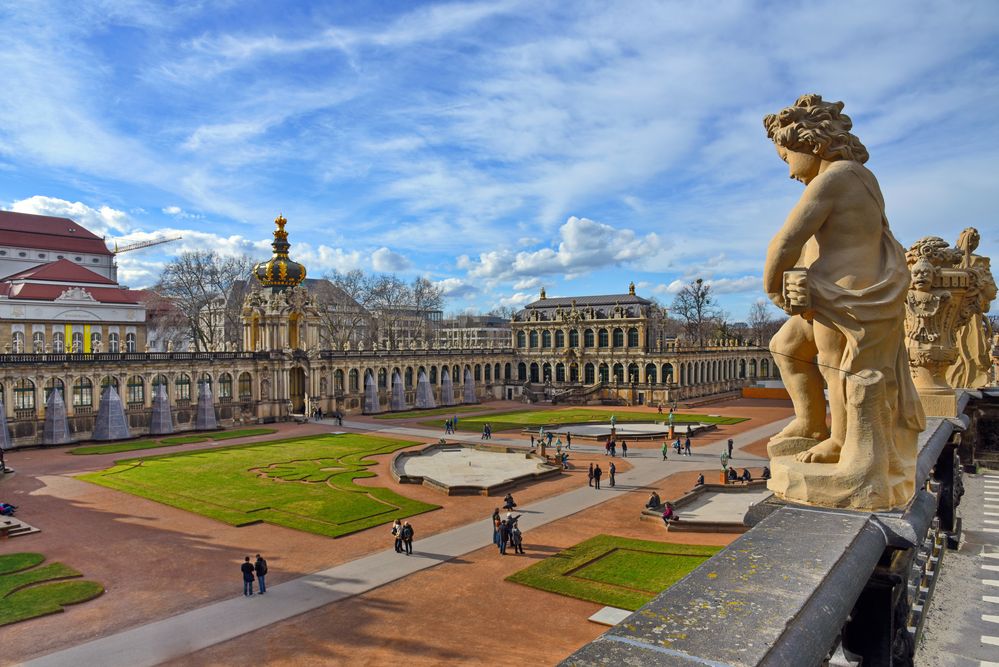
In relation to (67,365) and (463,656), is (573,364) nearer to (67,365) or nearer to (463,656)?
(67,365)

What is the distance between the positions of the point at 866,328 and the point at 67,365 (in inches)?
2050

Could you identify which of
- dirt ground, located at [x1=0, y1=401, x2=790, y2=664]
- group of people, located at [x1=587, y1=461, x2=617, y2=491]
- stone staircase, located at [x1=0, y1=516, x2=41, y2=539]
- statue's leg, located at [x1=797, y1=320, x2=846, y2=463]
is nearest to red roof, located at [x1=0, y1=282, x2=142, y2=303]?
dirt ground, located at [x1=0, y1=401, x2=790, y2=664]

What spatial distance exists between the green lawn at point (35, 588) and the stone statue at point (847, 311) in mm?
19283

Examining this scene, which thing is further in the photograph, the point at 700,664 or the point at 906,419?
the point at 906,419

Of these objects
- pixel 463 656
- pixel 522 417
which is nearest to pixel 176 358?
pixel 522 417

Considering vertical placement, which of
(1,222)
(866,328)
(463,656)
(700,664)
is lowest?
(463,656)

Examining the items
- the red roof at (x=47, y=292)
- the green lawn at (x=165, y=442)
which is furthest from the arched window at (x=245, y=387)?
the red roof at (x=47, y=292)

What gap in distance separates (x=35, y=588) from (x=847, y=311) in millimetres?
22215

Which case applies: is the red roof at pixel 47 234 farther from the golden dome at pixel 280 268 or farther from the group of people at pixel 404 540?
the group of people at pixel 404 540

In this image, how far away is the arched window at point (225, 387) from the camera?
55.2m

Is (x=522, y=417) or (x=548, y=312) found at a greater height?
(x=548, y=312)

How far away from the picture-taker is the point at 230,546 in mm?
22578

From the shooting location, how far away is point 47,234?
87188 mm

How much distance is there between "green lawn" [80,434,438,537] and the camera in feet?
86.0
